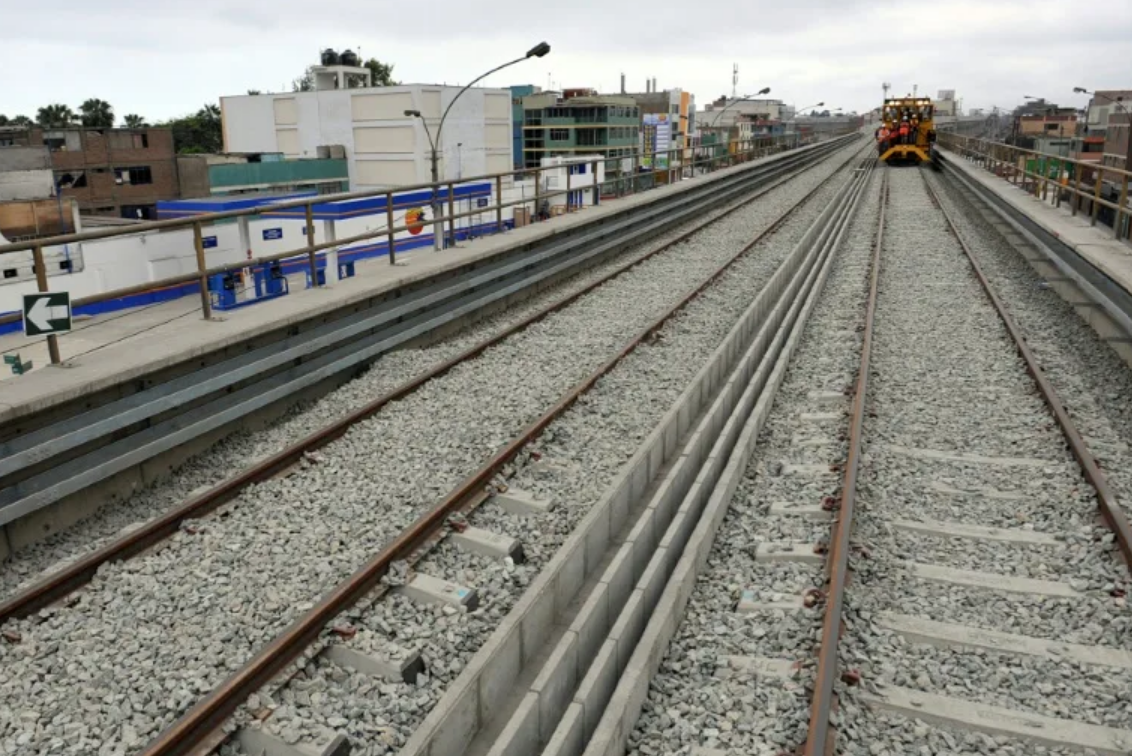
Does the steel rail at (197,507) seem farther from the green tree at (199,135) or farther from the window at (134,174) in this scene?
the green tree at (199,135)

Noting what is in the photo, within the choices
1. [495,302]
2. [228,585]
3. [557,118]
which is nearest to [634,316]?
[495,302]

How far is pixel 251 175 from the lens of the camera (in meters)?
62.0

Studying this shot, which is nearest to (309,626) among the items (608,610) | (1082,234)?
(608,610)

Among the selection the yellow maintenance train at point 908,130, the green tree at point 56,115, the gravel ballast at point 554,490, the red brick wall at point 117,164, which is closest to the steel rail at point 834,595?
the gravel ballast at point 554,490

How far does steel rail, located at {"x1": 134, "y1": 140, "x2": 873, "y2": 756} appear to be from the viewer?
431 cm

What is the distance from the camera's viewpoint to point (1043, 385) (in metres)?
9.17

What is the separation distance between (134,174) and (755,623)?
68.5 m

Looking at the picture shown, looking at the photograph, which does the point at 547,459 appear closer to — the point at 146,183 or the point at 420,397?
the point at 420,397

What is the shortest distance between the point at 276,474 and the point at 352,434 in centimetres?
99

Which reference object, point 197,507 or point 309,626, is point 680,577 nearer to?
point 309,626

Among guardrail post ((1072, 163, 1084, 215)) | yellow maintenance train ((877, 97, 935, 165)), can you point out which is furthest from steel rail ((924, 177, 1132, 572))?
yellow maintenance train ((877, 97, 935, 165))

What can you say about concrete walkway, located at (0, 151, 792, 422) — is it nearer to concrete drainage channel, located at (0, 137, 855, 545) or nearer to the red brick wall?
concrete drainage channel, located at (0, 137, 855, 545)

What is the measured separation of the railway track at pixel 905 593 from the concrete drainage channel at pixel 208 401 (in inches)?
169

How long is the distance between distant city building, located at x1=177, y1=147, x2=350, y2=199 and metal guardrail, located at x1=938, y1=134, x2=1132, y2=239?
141ft
